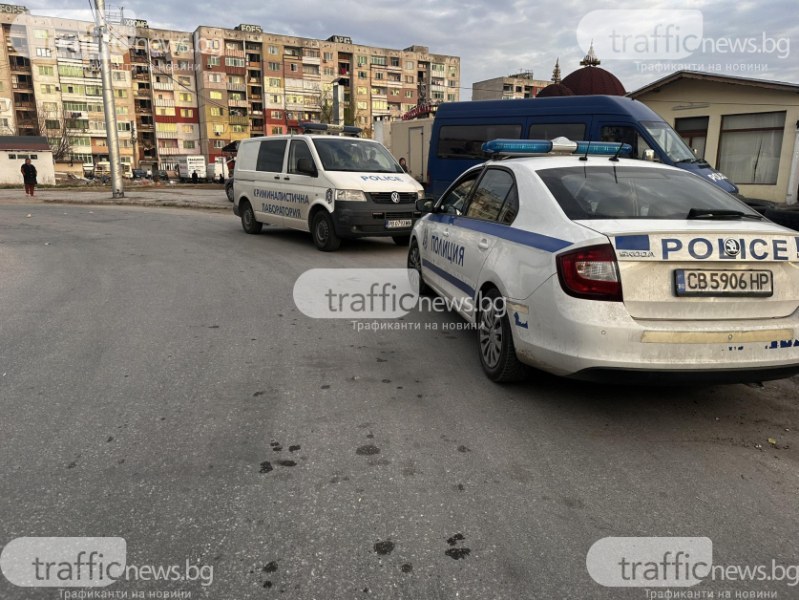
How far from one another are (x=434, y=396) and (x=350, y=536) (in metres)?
1.64

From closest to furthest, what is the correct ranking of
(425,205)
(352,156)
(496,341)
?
1. (496,341)
2. (425,205)
3. (352,156)

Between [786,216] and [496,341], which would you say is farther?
[786,216]

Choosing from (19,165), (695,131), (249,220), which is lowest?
(249,220)

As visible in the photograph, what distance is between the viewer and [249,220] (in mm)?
12586

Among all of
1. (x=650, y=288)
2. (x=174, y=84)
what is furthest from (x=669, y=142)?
(x=174, y=84)

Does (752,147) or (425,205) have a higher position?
(752,147)

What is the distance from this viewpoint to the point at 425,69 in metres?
101

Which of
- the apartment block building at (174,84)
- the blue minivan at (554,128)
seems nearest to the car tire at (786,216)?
the blue minivan at (554,128)

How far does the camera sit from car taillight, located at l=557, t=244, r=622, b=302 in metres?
3.14

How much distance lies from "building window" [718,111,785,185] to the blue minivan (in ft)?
31.1

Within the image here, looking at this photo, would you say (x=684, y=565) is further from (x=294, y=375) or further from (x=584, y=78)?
(x=584, y=78)

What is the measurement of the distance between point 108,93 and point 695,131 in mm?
22469

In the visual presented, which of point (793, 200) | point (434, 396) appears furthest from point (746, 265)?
point (793, 200)

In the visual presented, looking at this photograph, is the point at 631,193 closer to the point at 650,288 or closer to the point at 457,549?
the point at 650,288
